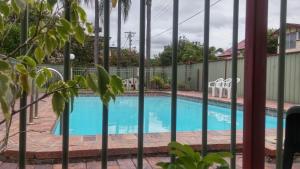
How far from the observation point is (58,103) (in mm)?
820

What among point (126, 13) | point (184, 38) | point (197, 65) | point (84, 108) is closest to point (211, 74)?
point (197, 65)

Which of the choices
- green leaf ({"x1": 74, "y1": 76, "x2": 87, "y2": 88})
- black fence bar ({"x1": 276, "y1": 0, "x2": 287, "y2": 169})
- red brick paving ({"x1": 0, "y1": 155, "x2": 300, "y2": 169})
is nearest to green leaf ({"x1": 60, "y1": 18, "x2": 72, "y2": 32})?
green leaf ({"x1": 74, "y1": 76, "x2": 87, "y2": 88})

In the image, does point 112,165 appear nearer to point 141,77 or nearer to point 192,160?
point 141,77

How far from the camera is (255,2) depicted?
108 cm

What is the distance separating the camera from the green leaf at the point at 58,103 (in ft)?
2.66

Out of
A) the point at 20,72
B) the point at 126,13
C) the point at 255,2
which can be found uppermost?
the point at 126,13

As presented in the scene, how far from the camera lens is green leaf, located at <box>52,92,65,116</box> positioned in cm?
81

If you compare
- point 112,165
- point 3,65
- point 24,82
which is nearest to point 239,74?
point 112,165

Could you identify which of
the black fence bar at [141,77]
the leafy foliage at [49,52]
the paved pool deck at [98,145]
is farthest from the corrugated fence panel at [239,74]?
the leafy foliage at [49,52]

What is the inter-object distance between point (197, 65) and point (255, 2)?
627 inches

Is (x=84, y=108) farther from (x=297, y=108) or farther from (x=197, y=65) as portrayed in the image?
→ (x=297, y=108)

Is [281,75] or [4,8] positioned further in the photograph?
[281,75]

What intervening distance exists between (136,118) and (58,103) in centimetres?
738

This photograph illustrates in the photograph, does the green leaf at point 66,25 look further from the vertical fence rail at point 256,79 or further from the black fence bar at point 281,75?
the black fence bar at point 281,75
